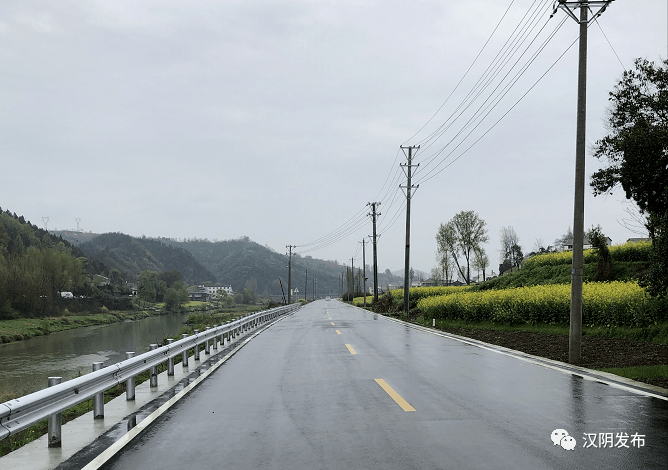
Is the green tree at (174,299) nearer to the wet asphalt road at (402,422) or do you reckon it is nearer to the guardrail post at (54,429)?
the wet asphalt road at (402,422)

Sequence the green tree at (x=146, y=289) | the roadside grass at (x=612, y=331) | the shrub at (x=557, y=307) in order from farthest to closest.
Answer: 1. the green tree at (x=146, y=289)
2. the shrub at (x=557, y=307)
3. the roadside grass at (x=612, y=331)

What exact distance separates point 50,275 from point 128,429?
107m

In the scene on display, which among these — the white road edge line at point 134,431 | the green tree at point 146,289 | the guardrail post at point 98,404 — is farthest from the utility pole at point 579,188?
the green tree at point 146,289

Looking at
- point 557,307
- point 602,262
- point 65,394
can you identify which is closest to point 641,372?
point 557,307

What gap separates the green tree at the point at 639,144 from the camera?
23734 millimetres

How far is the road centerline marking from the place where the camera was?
7.50 meters

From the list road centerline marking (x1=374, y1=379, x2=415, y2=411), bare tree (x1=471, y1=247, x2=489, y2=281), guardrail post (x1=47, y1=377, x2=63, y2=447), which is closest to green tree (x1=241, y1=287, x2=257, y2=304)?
bare tree (x1=471, y1=247, x2=489, y2=281)

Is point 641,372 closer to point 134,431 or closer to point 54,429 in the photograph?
point 134,431

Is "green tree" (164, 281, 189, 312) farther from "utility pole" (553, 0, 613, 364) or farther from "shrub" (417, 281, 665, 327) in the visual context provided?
"utility pole" (553, 0, 613, 364)

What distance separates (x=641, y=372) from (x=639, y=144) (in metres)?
16.8

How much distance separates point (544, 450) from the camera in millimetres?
5359

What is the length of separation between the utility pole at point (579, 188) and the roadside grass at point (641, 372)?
141 cm

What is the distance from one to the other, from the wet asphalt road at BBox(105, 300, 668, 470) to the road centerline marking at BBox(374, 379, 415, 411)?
28 mm

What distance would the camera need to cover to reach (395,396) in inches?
328
